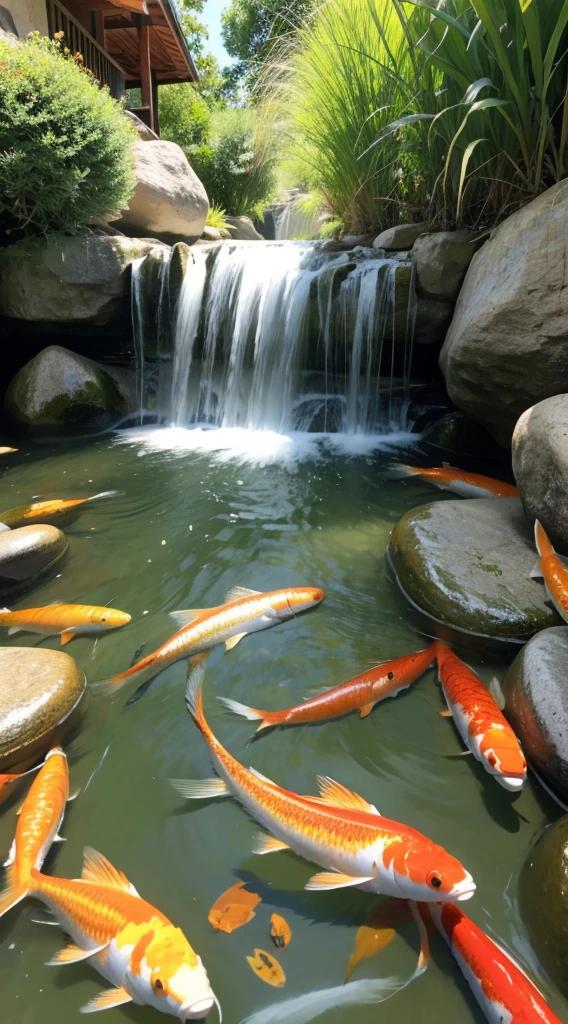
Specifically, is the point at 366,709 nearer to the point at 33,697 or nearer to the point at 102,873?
the point at 102,873

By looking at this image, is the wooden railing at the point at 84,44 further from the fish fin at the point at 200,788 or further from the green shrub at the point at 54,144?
the fish fin at the point at 200,788

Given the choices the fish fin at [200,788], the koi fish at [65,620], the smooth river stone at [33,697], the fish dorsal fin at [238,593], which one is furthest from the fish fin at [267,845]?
the koi fish at [65,620]

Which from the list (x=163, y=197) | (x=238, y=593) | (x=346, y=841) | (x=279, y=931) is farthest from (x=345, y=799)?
(x=163, y=197)

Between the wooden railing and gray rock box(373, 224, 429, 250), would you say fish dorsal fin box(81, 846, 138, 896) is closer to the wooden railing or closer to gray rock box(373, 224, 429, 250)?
gray rock box(373, 224, 429, 250)

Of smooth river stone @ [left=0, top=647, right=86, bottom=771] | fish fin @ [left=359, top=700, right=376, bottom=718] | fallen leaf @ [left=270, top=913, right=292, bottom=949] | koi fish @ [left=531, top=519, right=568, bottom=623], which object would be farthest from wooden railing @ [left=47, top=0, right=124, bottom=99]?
fallen leaf @ [left=270, top=913, right=292, bottom=949]

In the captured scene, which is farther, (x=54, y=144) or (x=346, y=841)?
(x=54, y=144)

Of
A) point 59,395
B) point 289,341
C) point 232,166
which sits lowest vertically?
point 59,395

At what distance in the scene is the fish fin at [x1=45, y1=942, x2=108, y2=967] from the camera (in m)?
1.70

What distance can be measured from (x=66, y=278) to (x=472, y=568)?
6883mm

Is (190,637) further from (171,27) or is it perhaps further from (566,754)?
(171,27)

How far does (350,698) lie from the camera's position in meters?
2.78

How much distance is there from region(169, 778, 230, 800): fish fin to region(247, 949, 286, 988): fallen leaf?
1.96 feet

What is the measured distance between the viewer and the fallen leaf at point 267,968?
5.81 feet

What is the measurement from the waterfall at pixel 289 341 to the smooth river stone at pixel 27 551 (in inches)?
153
